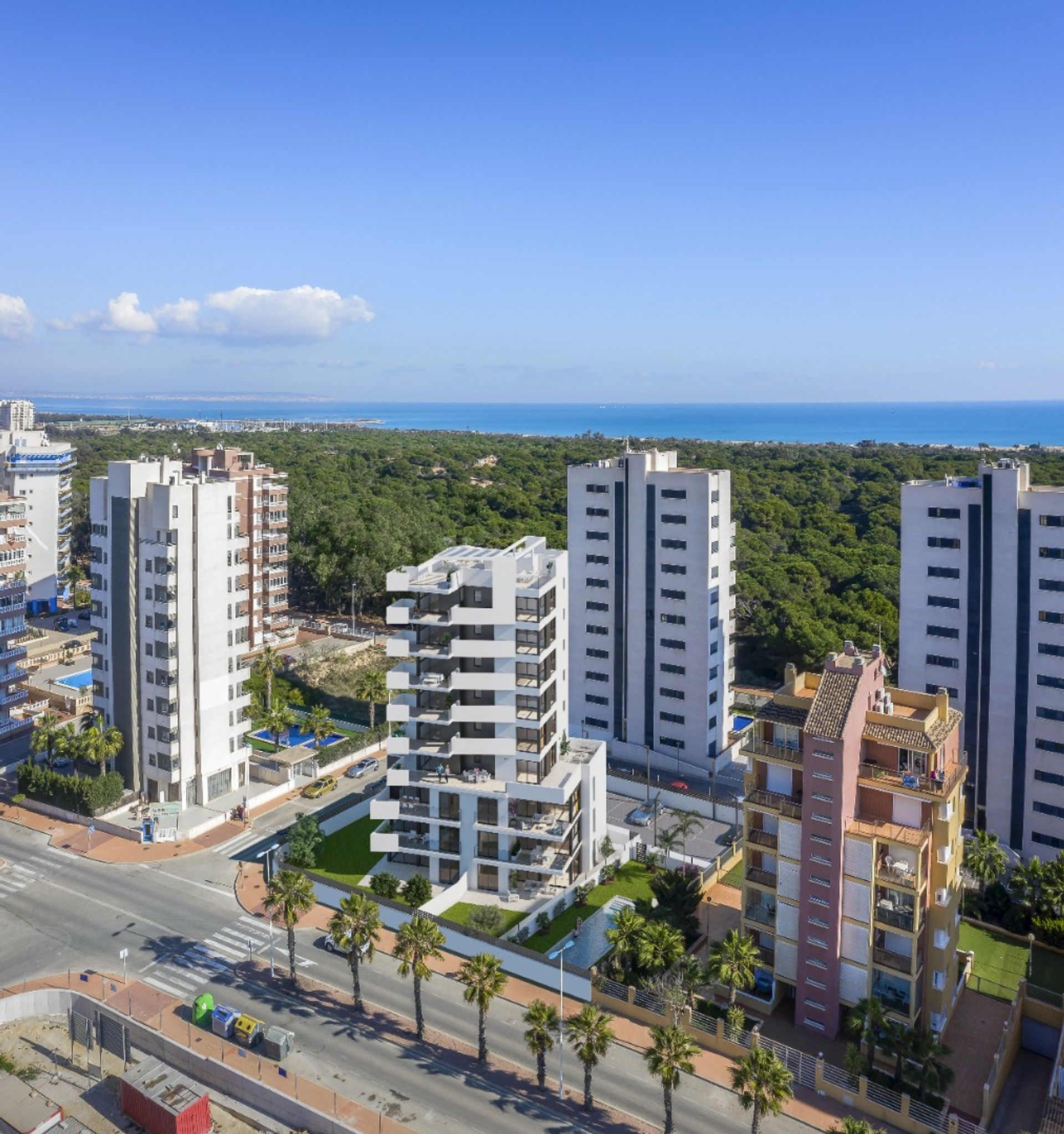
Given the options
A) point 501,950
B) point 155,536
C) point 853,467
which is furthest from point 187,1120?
point 853,467

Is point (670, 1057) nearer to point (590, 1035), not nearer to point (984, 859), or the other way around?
point (590, 1035)

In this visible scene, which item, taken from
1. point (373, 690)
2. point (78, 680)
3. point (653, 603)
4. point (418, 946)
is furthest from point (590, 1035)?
point (78, 680)

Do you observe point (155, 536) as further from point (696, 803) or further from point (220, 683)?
point (696, 803)

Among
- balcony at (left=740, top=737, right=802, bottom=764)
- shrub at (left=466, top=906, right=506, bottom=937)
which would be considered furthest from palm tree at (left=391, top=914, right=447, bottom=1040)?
balcony at (left=740, top=737, right=802, bottom=764)

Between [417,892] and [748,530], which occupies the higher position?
[748,530]

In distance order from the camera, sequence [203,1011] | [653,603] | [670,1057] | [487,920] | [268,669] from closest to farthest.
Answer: [670,1057], [203,1011], [487,920], [653,603], [268,669]

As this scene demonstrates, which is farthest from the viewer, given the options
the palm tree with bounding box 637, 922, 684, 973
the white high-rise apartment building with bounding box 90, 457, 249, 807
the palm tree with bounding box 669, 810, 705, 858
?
the white high-rise apartment building with bounding box 90, 457, 249, 807

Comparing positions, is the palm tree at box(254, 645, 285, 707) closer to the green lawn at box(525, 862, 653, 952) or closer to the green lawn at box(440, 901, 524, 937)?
the green lawn at box(440, 901, 524, 937)
